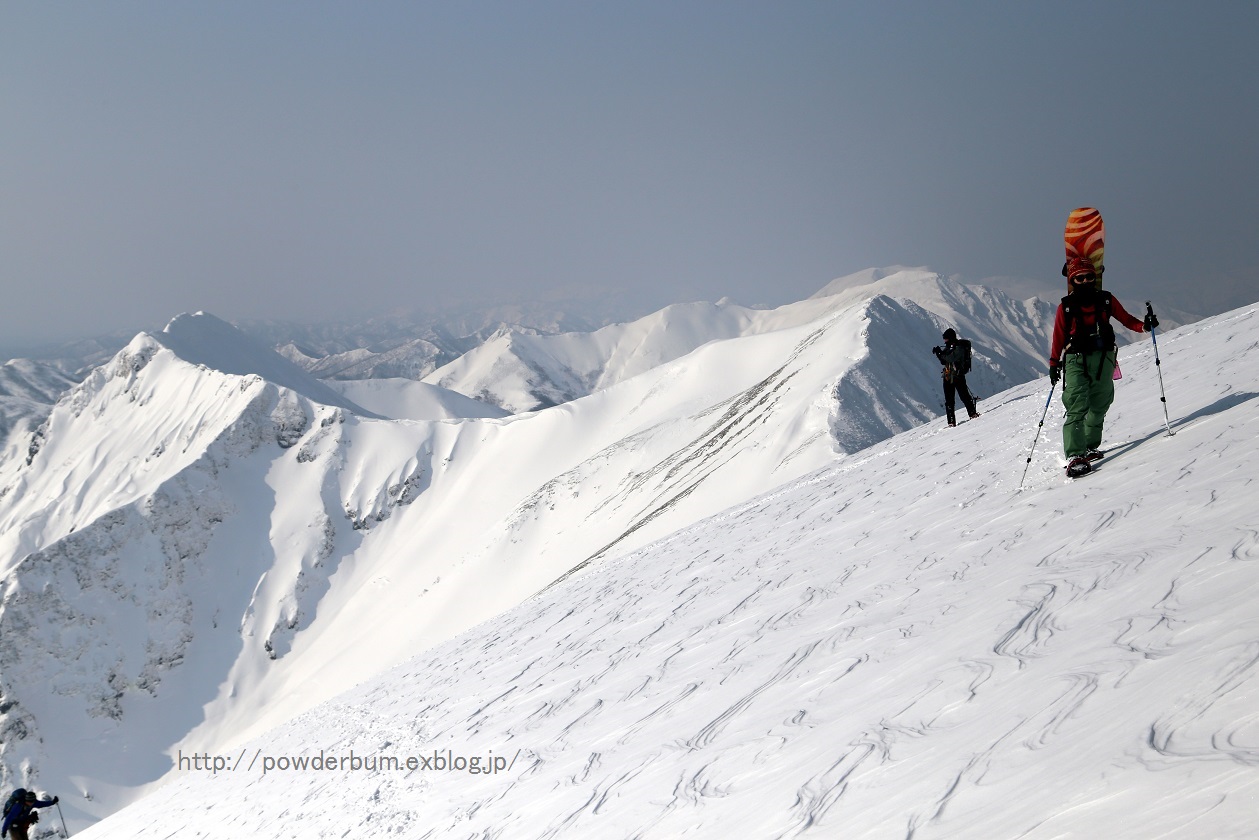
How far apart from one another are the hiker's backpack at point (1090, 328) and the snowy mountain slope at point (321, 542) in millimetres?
41755

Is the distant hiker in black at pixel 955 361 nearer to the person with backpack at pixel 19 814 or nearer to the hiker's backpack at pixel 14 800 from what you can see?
the person with backpack at pixel 19 814

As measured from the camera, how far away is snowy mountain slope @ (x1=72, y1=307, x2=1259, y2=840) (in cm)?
391

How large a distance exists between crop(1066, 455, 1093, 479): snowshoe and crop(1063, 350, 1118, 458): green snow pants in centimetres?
14

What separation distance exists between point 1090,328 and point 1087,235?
1237 mm

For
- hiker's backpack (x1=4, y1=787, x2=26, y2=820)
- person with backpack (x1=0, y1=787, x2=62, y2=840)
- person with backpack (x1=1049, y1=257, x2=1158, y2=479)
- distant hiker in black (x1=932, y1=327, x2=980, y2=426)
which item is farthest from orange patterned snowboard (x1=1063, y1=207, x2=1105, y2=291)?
hiker's backpack (x1=4, y1=787, x2=26, y2=820)

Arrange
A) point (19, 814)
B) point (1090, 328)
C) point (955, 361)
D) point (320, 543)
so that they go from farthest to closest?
point (320, 543)
point (955, 361)
point (19, 814)
point (1090, 328)

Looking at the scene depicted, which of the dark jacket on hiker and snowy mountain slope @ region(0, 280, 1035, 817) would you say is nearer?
the dark jacket on hiker

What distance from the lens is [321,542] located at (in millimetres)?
114250

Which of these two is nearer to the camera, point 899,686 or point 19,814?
point 899,686

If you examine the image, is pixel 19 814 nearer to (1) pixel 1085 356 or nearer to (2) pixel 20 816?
(2) pixel 20 816

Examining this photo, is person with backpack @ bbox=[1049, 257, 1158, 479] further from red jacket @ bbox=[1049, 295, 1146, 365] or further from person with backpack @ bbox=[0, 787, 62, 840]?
person with backpack @ bbox=[0, 787, 62, 840]

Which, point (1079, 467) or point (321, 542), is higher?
point (1079, 467)

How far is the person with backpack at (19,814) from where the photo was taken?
15.1 metres

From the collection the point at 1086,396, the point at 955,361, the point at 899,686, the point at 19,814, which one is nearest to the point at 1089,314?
the point at 1086,396
